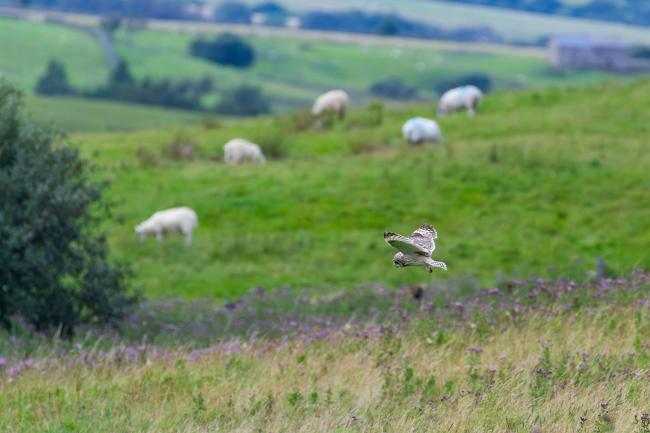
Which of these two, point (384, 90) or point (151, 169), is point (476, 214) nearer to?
point (151, 169)

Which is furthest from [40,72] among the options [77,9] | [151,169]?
[151,169]

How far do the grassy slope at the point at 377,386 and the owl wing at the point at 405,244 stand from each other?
1747mm

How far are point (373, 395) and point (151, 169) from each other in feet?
76.2

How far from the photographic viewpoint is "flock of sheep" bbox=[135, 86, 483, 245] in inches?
999

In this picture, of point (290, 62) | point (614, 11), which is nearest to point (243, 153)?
point (290, 62)

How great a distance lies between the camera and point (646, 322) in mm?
10289

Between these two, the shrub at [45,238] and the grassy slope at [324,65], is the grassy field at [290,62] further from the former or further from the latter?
the shrub at [45,238]

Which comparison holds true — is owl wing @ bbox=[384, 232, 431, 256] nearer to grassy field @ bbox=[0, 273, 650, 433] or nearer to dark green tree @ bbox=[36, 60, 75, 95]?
grassy field @ bbox=[0, 273, 650, 433]

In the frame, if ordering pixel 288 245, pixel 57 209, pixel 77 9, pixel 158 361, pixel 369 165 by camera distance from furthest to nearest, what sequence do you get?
pixel 77 9 < pixel 369 165 < pixel 288 245 < pixel 57 209 < pixel 158 361

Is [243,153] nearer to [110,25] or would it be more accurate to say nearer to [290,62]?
[290,62]

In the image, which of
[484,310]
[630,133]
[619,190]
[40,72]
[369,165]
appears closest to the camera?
[484,310]

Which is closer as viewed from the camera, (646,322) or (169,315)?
(646,322)

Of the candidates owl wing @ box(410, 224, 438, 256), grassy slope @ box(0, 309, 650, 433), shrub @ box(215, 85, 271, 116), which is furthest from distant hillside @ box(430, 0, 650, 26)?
owl wing @ box(410, 224, 438, 256)

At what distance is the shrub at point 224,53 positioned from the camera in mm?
142250
